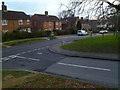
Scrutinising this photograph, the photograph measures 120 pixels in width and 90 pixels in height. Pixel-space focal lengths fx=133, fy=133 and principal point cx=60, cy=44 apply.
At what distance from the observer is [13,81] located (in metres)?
6.43

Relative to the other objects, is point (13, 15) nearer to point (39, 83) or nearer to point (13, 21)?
point (13, 21)

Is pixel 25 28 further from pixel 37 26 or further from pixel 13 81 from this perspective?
pixel 13 81

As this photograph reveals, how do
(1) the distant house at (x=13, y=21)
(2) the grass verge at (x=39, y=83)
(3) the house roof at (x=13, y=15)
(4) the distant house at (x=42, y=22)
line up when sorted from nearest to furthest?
(2) the grass verge at (x=39, y=83)
(1) the distant house at (x=13, y=21)
(3) the house roof at (x=13, y=15)
(4) the distant house at (x=42, y=22)

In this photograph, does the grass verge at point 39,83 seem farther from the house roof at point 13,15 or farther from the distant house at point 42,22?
the distant house at point 42,22

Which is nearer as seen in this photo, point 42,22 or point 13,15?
point 13,15

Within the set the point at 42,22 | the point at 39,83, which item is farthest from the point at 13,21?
the point at 39,83

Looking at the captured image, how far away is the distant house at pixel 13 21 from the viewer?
35125 millimetres

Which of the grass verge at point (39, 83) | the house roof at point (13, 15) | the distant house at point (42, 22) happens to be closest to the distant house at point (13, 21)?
the house roof at point (13, 15)

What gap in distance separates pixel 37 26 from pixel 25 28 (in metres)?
8.49

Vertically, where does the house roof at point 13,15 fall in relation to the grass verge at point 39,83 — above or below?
above

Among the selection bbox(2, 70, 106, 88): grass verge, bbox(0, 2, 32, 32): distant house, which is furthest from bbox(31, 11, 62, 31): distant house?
bbox(2, 70, 106, 88): grass verge

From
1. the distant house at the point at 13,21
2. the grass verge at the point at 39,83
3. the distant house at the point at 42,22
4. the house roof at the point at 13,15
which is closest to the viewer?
the grass verge at the point at 39,83

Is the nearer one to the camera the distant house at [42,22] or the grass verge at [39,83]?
the grass verge at [39,83]

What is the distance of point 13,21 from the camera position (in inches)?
1453
